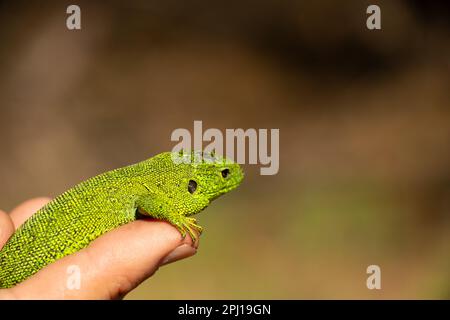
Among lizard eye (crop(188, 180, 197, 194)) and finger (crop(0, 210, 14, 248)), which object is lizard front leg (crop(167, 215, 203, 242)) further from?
finger (crop(0, 210, 14, 248))

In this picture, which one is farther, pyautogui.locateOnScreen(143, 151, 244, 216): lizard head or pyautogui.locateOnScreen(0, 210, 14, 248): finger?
pyautogui.locateOnScreen(0, 210, 14, 248): finger

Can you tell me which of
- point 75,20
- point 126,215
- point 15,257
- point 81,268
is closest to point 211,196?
point 126,215

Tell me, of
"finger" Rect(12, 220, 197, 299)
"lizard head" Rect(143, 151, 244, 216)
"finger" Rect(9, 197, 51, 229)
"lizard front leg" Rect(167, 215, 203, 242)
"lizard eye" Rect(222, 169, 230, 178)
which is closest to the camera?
"finger" Rect(12, 220, 197, 299)

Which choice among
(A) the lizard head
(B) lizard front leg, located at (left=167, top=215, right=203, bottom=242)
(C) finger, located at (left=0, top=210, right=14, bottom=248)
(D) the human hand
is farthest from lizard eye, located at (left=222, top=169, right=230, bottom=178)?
(C) finger, located at (left=0, top=210, right=14, bottom=248)

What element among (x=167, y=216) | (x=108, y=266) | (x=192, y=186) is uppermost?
(x=192, y=186)

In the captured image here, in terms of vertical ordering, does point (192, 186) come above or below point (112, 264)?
above

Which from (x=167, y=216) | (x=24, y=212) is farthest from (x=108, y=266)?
(x=24, y=212)

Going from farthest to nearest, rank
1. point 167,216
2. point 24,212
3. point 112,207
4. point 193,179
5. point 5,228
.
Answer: point 24,212 → point 5,228 → point 193,179 → point 112,207 → point 167,216

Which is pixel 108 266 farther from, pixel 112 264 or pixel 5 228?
pixel 5 228
